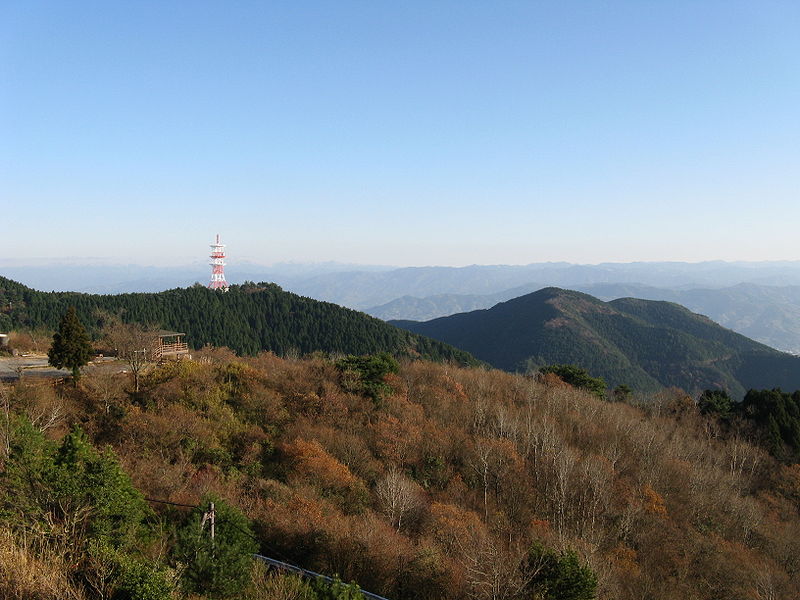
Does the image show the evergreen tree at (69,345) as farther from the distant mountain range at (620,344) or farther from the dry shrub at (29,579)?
the distant mountain range at (620,344)

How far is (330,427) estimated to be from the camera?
2955cm

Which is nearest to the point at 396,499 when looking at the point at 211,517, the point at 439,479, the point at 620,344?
the point at 439,479

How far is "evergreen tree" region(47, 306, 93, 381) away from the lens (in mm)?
26016

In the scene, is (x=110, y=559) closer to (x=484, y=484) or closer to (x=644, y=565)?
(x=484, y=484)

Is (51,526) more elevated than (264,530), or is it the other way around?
(51,526)

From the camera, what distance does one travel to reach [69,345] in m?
26.1

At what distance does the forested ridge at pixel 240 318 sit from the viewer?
57.9 meters

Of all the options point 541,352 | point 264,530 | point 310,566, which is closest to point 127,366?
point 264,530

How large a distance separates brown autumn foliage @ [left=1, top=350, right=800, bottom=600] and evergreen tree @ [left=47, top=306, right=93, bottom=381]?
1.70m

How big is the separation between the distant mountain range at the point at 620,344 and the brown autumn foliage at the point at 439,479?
71283 mm

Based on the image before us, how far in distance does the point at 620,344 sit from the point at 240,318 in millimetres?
100439

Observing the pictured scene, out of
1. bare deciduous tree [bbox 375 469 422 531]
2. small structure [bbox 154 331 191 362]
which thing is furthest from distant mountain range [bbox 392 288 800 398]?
bare deciduous tree [bbox 375 469 422 531]

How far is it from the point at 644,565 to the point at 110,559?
75.2ft

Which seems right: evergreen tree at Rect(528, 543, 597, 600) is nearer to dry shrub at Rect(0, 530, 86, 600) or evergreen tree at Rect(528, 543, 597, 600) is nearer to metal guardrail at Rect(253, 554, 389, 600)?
metal guardrail at Rect(253, 554, 389, 600)
